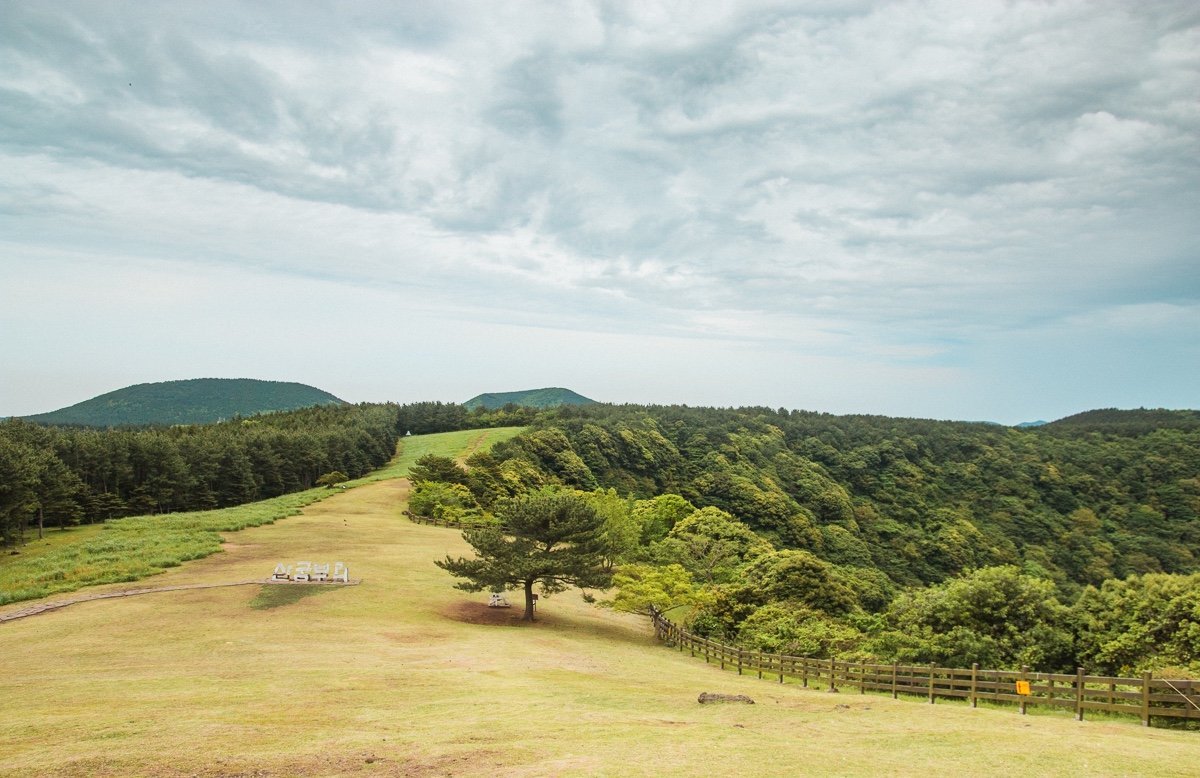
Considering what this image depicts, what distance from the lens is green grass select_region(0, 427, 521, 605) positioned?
31422mm

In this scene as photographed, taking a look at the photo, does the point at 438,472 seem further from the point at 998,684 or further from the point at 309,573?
the point at 998,684

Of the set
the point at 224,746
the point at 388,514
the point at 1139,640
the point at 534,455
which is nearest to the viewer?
the point at 224,746

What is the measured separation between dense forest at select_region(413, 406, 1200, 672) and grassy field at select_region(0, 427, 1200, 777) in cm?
845

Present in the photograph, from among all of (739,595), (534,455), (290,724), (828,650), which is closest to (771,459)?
(534,455)

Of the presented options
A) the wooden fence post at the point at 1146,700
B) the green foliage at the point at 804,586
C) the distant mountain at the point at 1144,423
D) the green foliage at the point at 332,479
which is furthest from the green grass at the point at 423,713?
the distant mountain at the point at 1144,423

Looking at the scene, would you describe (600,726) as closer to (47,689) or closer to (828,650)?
(47,689)

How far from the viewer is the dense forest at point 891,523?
26.4 metres

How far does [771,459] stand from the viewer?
118 metres

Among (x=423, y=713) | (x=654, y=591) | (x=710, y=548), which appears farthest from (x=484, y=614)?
(x=710, y=548)

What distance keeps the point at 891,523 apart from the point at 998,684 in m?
85.7

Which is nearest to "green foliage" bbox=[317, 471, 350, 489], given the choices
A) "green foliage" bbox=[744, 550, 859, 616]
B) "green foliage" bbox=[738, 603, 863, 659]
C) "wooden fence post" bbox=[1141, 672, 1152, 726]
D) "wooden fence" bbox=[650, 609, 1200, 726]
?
"green foliage" bbox=[744, 550, 859, 616]

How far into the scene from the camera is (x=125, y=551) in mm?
39688

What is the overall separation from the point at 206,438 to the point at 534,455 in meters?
40.5

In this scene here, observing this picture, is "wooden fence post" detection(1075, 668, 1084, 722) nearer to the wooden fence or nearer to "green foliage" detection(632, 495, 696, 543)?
the wooden fence
